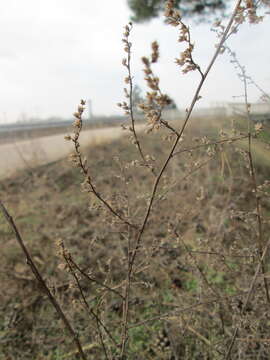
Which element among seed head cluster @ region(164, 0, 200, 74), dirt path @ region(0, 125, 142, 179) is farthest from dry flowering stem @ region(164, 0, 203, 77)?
dirt path @ region(0, 125, 142, 179)

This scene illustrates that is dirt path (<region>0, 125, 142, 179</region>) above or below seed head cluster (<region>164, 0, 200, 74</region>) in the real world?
below

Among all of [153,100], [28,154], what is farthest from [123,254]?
[28,154]

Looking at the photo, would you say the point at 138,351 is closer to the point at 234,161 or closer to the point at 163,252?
the point at 163,252

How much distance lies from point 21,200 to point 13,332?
7.32 ft

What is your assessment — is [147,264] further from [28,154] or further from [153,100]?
[28,154]

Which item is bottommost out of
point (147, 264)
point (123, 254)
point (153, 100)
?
point (123, 254)

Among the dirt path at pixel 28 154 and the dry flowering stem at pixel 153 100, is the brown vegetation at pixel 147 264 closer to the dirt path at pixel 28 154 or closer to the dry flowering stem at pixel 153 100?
the dry flowering stem at pixel 153 100

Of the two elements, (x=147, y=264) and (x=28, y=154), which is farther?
(x=28, y=154)

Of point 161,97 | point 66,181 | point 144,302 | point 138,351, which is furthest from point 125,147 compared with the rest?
point 161,97

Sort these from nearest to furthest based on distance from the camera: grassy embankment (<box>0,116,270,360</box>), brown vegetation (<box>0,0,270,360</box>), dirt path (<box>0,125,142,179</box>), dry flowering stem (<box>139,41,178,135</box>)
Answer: dry flowering stem (<box>139,41,178,135</box>)
brown vegetation (<box>0,0,270,360</box>)
grassy embankment (<box>0,116,270,360</box>)
dirt path (<box>0,125,142,179</box>)

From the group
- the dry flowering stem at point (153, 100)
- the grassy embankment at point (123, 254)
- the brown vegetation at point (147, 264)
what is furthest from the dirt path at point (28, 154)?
the dry flowering stem at point (153, 100)

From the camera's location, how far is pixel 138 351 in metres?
1.61

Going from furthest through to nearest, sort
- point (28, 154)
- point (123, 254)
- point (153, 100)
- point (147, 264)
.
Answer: point (28, 154), point (123, 254), point (147, 264), point (153, 100)

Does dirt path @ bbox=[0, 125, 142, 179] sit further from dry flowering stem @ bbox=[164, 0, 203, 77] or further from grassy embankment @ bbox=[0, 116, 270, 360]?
dry flowering stem @ bbox=[164, 0, 203, 77]
